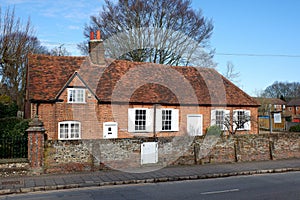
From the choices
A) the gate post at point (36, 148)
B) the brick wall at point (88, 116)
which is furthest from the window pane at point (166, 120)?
the gate post at point (36, 148)

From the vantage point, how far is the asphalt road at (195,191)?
1060 cm

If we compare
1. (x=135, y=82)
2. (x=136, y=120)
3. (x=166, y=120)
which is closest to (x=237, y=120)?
(x=166, y=120)

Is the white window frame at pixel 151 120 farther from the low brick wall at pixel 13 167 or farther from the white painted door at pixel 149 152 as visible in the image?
the low brick wall at pixel 13 167

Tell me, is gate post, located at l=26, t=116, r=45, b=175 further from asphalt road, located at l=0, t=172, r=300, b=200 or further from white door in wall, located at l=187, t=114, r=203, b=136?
white door in wall, located at l=187, t=114, r=203, b=136

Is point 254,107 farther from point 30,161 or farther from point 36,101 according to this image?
point 30,161

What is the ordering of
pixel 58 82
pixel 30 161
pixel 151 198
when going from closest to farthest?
pixel 151 198 < pixel 30 161 < pixel 58 82

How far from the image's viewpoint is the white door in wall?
26.6 m

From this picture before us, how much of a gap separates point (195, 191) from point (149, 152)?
204 inches

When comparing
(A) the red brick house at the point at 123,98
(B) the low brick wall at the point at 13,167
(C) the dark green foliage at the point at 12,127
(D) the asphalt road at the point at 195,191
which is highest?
(A) the red brick house at the point at 123,98

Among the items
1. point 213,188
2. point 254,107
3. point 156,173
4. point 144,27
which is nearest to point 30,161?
point 156,173

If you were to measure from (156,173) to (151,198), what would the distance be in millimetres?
4630

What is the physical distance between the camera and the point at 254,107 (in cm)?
2945

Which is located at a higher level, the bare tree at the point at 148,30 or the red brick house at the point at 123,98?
the bare tree at the point at 148,30

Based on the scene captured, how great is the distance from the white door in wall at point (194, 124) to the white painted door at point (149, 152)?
34.0 feet
